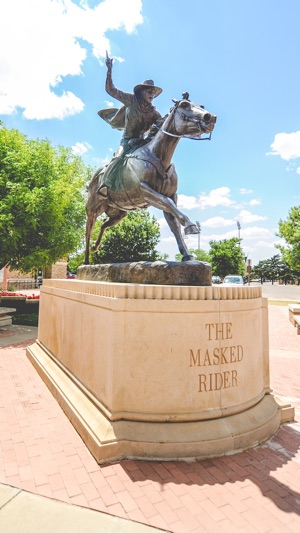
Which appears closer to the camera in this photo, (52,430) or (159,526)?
(159,526)

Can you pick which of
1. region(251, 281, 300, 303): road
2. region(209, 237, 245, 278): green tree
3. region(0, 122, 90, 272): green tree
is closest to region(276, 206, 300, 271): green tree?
region(251, 281, 300, 303): road

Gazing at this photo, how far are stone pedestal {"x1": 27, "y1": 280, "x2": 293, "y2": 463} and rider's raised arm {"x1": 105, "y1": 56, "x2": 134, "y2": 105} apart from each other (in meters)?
3.70

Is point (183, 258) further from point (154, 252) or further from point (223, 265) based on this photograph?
point (223, 265)

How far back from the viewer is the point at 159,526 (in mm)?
2529

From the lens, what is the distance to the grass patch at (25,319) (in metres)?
15.4

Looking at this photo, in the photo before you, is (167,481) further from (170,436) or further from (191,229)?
(191,229)

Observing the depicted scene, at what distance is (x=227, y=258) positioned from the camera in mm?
55188

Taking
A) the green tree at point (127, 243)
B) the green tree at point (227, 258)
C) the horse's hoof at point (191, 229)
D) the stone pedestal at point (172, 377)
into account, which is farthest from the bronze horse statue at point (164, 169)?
the green tree at point (227, 258)

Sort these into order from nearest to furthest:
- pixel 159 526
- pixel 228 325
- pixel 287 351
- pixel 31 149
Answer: pixel 159 526 < pixel 228 325 < pixel 287 351 < pixel 31 149

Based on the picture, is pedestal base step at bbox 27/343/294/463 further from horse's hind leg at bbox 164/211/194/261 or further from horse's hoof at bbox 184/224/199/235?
→ horse's hoof at bbox 184/224/199/235

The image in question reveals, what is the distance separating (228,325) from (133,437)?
1.69m

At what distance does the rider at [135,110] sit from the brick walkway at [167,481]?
4.42m

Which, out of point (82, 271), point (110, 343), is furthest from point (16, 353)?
point (110, 343)

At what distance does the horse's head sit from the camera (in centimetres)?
451
